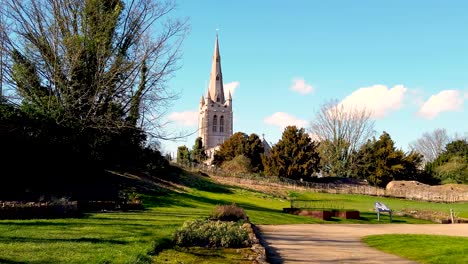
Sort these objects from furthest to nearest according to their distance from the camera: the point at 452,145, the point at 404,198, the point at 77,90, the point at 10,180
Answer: the point at 452,145 < the point at 404,198 < the point at 77,90 < the point at 10,180

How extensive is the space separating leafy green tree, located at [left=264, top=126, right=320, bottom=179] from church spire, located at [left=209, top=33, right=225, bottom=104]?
71.1 meters

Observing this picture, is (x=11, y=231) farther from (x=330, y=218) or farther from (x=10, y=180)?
(x=330, y=218)

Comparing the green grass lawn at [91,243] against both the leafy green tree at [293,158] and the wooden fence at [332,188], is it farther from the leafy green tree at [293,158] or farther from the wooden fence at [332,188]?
the leafy green tree at [293,158]

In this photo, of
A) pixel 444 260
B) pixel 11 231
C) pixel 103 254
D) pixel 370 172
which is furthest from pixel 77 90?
pixel 370 172

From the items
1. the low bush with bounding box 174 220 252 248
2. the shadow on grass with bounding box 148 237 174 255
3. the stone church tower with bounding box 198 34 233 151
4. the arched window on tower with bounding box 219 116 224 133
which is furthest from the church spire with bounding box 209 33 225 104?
the shadow on grass with bounding box 148 237 174 255

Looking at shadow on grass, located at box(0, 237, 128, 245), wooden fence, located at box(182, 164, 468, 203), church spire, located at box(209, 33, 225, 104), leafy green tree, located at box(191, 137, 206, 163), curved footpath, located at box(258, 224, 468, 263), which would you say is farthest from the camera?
church spire, located at box(209, 33, 225, 104)

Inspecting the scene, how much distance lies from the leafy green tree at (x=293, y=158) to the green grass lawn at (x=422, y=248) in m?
43.9

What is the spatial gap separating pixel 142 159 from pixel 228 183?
852 inches

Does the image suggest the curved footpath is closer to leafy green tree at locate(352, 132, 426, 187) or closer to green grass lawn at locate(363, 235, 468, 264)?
green grass lawn at locate(363, 235, 468, 264)

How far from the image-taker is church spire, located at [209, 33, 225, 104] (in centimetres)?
12825

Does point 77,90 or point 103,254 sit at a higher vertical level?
point 77,90

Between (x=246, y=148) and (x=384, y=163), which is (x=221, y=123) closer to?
(x=246, y=148)

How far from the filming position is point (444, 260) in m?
9.88

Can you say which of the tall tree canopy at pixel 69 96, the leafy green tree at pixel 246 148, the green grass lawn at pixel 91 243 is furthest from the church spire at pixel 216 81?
the green grass lawn at pixel 91 243
